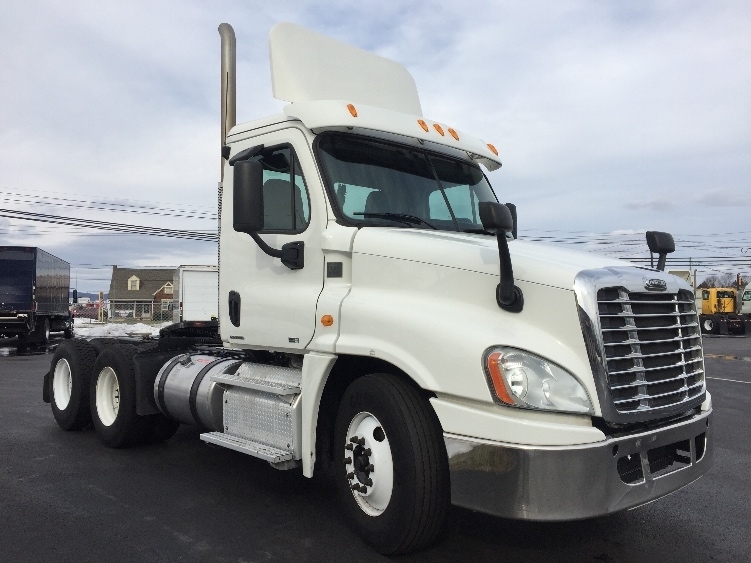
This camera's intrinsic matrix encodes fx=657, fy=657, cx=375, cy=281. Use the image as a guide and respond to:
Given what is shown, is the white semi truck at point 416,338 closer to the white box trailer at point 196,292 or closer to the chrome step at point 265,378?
the chrome step at point 265,378

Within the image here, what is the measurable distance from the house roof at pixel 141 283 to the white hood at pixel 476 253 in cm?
7947

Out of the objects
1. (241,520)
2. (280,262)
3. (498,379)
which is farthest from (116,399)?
(498,379)

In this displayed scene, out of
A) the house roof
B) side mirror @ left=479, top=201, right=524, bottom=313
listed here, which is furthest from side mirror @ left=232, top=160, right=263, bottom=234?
the house roof

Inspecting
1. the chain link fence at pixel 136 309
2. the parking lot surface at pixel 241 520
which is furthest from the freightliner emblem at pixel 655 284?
the chain link fence at pixel 136 309

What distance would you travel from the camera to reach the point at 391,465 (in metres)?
3.66

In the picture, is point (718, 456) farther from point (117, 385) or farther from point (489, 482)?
point (117, 385)

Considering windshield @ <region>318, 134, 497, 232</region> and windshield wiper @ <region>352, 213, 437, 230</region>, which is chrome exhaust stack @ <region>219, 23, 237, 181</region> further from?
windshield wiper @ <region>352, 213, 437, 230</region>

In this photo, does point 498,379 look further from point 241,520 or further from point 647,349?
point 241,520

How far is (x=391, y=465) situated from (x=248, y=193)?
1926 millimetres

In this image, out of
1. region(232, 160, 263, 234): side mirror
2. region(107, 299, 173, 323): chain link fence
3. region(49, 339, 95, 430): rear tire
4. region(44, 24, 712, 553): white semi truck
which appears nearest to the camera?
region(44, 24, 712, 553): white semi truck

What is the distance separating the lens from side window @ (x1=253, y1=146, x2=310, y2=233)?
14.8 ft

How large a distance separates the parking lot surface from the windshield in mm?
2027

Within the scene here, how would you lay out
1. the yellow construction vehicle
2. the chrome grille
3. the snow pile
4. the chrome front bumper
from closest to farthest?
the chrome front bumper
the chrome grille
the snow pile
the yellow construction vehicle

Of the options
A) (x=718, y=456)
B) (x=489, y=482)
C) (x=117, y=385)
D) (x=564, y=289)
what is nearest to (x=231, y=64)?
(x=117, y=385)
